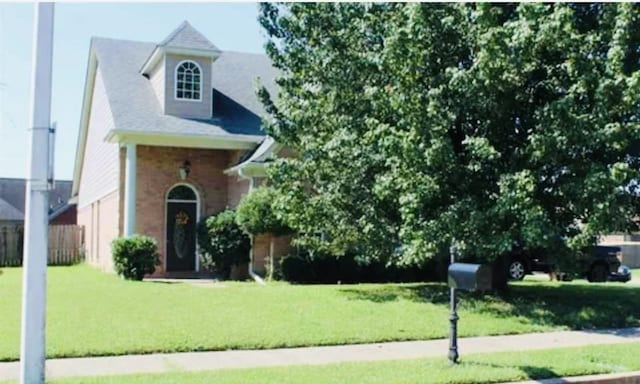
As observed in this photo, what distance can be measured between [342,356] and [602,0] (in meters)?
7.45

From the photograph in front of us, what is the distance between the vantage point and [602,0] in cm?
1108

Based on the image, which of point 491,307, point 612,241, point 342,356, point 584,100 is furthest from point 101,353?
point 612,241

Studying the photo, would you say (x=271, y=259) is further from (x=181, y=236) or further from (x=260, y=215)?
(x=181, y=236)

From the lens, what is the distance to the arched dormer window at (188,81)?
20.5 m

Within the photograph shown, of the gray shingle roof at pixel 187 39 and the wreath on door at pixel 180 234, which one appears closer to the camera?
the gray shingle roof at pixel 187 39

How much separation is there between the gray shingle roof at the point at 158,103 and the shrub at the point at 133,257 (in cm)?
337

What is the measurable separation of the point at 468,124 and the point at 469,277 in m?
5.51

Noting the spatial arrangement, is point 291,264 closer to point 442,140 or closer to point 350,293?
point 350,293

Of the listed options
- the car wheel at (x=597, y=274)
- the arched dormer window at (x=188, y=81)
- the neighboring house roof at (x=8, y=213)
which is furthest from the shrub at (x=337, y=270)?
the neighboring house roof at (x=8, y=213)

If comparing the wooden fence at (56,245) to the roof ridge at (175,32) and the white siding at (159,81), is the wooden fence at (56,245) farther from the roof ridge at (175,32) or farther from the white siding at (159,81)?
the roof ridge at (175,32)

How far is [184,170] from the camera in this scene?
1998 cm

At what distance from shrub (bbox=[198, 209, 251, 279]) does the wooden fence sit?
11.0 m

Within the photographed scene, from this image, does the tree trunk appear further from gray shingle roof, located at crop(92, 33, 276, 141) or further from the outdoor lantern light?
the outdoor lantern light

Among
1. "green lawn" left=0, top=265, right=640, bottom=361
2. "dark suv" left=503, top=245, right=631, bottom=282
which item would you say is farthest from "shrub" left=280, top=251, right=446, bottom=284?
"dark suv" left=503, top=245, right=631, bottom=282
